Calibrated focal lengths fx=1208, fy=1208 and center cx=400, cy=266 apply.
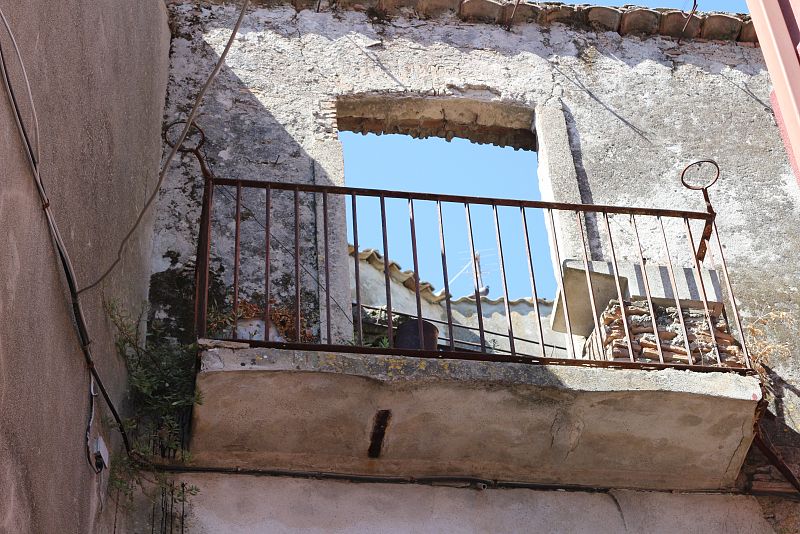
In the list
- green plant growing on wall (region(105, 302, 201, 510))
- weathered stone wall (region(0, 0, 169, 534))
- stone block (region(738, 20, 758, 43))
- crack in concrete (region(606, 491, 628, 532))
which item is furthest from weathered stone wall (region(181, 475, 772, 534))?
stone block (region(738, 20, 758, 43))

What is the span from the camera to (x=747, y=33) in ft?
29.9

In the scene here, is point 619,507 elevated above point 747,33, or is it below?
below

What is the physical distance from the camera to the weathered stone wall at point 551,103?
779cm

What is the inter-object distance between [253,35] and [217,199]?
63.7 inches

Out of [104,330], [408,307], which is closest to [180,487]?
[104,330]

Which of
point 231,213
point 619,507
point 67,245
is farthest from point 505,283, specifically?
point 67,245

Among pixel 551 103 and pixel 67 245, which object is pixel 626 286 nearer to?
pixel 551 103

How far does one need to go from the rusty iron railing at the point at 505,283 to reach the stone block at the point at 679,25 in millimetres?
1862

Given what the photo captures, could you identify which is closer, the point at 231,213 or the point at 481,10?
the point at 231,213

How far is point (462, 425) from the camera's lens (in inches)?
245

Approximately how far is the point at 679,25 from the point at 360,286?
3.59m

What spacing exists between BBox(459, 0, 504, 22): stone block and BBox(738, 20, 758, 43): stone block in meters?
1.85

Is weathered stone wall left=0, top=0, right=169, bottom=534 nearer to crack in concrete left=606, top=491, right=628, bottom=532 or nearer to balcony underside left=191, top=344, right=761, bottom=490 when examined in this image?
balcony underside left=191, top=344, right=761, bottom=490

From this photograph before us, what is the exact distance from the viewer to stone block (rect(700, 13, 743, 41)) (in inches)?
356
